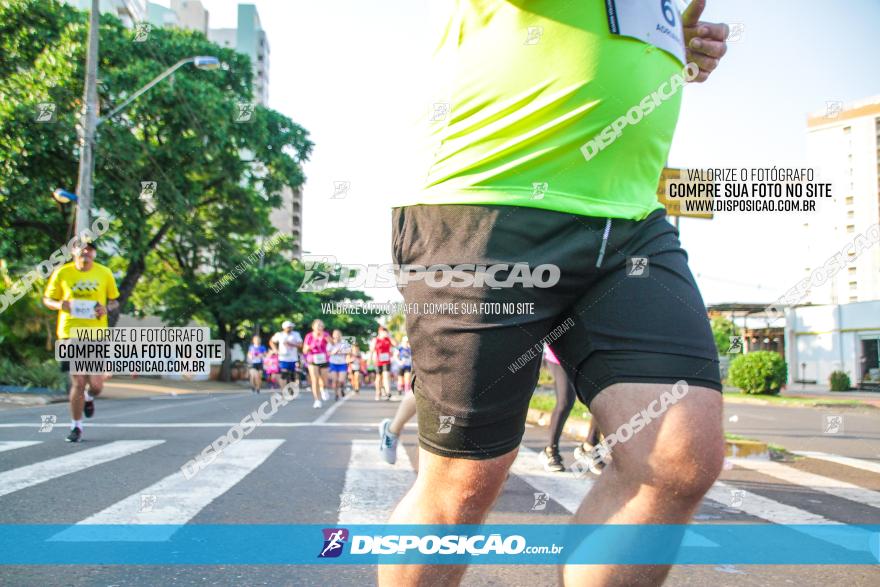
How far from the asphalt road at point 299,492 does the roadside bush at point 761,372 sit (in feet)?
50.2

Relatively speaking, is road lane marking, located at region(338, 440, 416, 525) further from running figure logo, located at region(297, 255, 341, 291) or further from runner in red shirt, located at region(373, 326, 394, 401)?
running figure logo, located at region(297, 255, 341, 291)

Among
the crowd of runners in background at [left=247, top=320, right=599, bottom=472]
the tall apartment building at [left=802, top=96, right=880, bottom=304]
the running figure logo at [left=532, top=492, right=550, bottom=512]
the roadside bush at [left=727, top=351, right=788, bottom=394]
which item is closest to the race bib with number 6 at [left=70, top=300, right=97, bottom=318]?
the crowd of runners in background at [left=247, top=320, right=599, bottom=472]

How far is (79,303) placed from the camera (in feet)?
22.4

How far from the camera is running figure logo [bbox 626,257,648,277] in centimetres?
150

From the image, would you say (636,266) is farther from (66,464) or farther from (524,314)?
(66,464)

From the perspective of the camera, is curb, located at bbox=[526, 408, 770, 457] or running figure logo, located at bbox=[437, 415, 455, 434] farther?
curb, located at bbox=[526, 408, 770, 457]

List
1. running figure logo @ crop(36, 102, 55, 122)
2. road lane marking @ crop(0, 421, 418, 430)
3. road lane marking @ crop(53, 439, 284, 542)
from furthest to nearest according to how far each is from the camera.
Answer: running figure logo @ crop(36, 102, 55, 122), road lane marking @ crop(0, 421, 418, 430), road lane marking @ crop(53, 439, 284, 542)

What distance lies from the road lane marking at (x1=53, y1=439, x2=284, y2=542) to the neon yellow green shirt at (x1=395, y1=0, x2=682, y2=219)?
8.07 ft

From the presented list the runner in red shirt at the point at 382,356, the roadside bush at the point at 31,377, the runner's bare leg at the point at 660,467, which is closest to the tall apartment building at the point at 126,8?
the roadside bush at the point at 31,377

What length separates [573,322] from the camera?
5.08 feet

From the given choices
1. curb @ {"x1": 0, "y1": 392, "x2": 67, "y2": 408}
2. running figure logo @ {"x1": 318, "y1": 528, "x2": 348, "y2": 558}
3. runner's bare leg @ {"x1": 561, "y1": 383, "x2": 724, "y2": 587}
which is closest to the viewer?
runner's bare leg @ {"x1": 561, "y1": 383, "x2": 724, "y2": 587}

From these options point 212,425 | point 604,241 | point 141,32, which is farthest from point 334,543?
point 141,32

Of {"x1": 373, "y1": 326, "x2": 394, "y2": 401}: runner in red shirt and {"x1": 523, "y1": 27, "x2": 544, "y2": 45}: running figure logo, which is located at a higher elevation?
{"x1": 523, "y1": 27, "x2": 544, "y2": 45}: running figure logo

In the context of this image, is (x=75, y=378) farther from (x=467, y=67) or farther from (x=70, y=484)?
(x=467, y=67)
